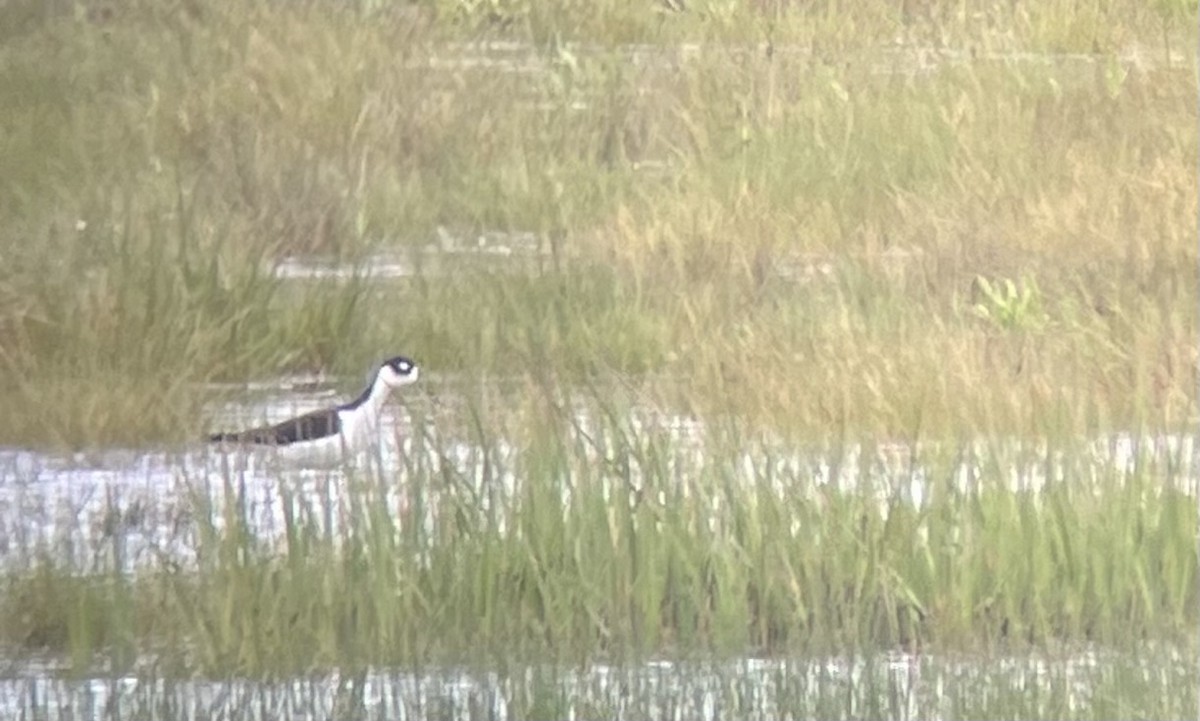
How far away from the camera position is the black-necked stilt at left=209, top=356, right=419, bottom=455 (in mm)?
2404

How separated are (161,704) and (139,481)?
216 millimetres

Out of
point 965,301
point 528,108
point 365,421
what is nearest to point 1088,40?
point 965,301

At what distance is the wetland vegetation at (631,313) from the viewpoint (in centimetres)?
241

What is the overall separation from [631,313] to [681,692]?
0.38m

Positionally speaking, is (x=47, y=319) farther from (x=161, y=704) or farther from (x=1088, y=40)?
(x=1088, y=40)

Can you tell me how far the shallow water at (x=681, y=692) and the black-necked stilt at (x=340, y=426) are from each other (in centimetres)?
22

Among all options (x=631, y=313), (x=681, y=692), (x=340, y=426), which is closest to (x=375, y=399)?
(x=340, y=426)

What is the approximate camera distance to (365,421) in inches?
95.8

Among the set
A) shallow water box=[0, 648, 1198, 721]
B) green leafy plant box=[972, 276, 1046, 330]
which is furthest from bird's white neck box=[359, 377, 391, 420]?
green leafy plant box=[972, 276, 1046, 330]

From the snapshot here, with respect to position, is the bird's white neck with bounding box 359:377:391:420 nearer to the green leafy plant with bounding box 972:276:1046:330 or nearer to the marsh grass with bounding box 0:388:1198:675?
the marsh grass with bounding box 0:388:1198:675

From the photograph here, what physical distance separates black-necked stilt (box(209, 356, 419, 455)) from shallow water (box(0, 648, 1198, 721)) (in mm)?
222

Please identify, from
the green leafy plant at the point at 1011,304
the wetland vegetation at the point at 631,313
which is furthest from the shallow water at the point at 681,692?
the green leafy plant at the point at 1011,304

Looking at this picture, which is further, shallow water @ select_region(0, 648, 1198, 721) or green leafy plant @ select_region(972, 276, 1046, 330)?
green leafy plant @ select_region(972, 276, 1046, 330)

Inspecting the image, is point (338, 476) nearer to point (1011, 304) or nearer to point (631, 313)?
point (631, 313)
